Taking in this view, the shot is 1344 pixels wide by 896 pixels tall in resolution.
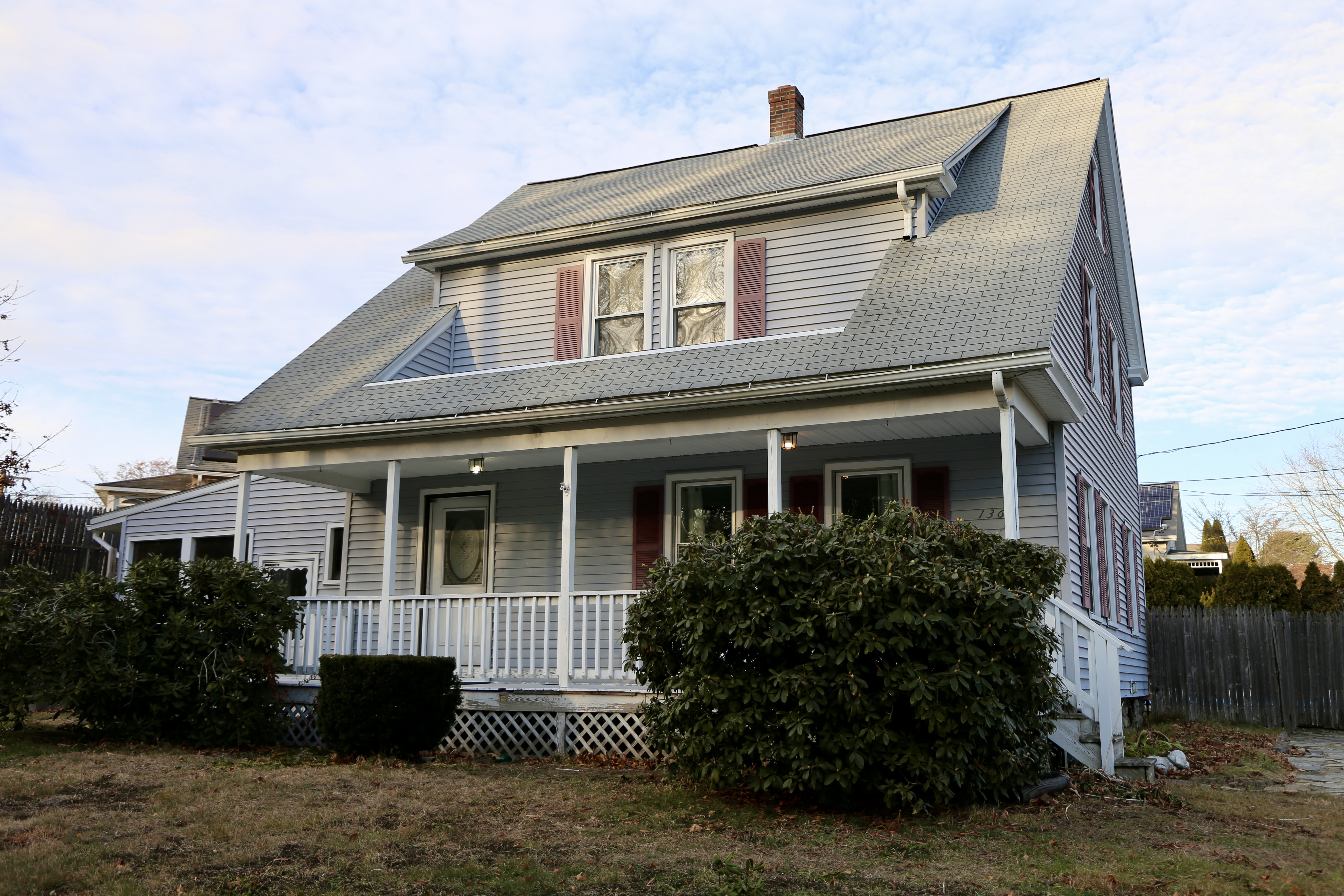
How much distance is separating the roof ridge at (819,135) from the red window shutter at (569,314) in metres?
4.02

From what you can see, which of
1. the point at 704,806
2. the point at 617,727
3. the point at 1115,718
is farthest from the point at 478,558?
the point at 1115,718

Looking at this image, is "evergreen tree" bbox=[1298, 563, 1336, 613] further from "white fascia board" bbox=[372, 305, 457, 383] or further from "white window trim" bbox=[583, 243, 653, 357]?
"white fascia board" bbox=[372, 305, 457, 383]

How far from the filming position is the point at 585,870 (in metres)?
4.91

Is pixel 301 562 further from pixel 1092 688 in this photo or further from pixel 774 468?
pixel 1092 688

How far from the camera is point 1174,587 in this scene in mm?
21078

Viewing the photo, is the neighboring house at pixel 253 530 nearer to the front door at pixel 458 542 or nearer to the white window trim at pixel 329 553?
the white window trim at pixel 329 553

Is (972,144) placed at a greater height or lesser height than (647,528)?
greater

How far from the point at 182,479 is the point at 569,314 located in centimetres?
1902

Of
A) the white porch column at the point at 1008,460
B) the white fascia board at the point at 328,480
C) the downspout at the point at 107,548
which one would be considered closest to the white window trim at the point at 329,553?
the white fascia board at the point at 328,480

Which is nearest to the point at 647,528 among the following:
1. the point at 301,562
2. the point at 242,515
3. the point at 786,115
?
the point at 242,515

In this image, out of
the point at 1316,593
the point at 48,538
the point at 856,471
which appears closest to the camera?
the point at 856,471

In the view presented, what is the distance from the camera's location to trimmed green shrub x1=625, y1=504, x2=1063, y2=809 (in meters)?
6.09

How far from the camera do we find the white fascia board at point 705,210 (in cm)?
1086

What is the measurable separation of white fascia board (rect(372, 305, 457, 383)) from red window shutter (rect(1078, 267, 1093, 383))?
8007 millimetres
